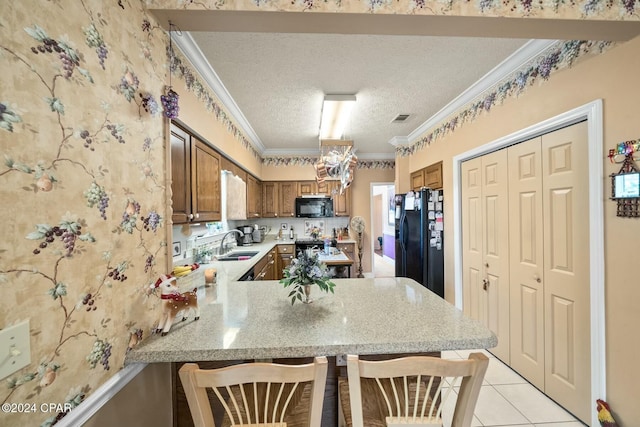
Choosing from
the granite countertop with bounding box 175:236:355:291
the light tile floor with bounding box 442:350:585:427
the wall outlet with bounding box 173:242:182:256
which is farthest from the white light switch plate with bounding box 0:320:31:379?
the light tile floor with bounding box 442:350:585:427

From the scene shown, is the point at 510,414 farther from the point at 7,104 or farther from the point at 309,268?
the point at 7,104

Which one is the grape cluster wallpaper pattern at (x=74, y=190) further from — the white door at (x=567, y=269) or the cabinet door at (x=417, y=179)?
the cabinet door at (x=417, y=179)

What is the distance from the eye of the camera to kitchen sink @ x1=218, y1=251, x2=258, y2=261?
300 cm

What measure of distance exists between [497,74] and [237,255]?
335 centimetres

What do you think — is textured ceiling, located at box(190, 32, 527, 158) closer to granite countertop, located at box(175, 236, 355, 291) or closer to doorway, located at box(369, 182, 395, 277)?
granite countertop, located at box(175, 236, 355, 291)

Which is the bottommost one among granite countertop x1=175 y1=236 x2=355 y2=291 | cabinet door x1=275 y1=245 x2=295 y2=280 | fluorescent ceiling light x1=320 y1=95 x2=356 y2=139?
cabinet door x1=275 y1=245 x2=295 y2=280

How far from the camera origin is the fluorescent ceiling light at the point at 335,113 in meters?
2.50

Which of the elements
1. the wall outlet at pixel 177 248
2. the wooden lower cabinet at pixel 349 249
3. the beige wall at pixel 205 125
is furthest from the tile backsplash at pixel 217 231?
the beige wall at pixel 205 125

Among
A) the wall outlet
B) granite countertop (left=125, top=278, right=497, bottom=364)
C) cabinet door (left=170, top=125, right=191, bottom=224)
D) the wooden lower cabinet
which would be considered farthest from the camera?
the wooden lower cabinet

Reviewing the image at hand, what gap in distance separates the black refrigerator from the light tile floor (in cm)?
120

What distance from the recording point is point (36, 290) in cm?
65

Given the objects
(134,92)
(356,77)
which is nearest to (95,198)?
(134,92)

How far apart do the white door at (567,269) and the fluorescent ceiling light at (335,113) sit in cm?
172

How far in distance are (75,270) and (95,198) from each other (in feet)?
0.79
